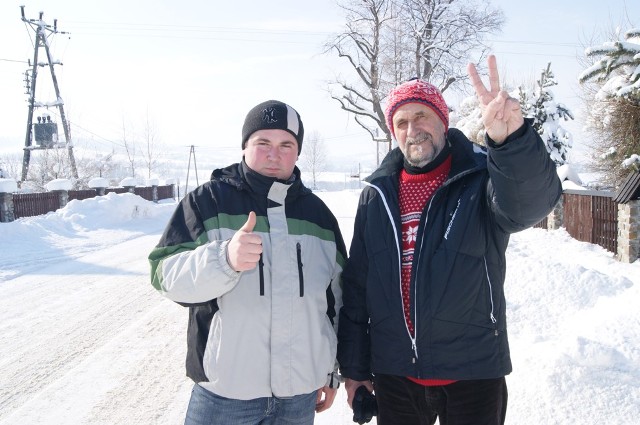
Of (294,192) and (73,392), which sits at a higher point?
(294,192)

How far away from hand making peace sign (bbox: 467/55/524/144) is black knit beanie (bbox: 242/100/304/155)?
90 centimetres

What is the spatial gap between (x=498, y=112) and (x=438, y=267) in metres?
0.72

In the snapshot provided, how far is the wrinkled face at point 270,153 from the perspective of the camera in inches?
92.2

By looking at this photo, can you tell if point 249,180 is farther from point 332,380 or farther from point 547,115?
point 547,115

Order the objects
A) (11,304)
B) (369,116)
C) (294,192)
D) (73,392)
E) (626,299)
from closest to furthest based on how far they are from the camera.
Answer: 1. (294,192)
2. (73,392)
3. (626,299)
4. (11,304)
5. (369,116)

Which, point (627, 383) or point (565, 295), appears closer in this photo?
point (627, 383)

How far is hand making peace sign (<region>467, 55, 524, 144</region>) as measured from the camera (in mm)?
1854

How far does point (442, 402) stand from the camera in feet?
7.49

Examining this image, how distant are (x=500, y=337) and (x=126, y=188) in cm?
2928

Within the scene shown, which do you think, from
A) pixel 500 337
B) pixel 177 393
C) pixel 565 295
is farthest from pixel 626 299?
pixel 177 393

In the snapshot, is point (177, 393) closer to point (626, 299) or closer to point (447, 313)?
point (447, 313)

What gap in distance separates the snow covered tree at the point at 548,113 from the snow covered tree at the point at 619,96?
113 cm

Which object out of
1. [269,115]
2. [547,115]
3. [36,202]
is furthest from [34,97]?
Answer: [269,115]

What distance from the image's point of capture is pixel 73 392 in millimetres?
4125
